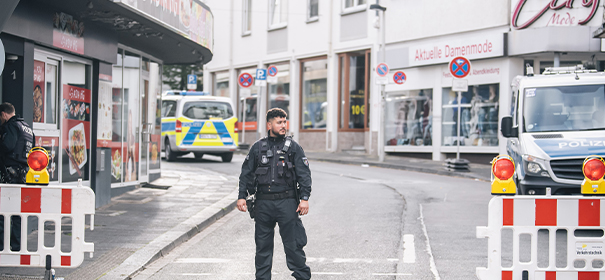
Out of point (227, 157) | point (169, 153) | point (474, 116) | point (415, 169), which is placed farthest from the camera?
point (474, 116)

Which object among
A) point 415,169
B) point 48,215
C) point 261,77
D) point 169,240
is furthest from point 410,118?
point 48,215

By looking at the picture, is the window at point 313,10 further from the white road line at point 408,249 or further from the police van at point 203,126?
the white road line at point 408,249

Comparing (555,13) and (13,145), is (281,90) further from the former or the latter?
(13,145)

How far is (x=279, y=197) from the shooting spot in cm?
605

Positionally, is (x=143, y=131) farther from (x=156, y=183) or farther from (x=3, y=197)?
(x=3, y=197)

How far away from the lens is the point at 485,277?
17.8 ft

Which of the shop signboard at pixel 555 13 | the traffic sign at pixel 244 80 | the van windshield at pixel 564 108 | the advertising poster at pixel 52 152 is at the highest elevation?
the shop signboard at pixel 555 13

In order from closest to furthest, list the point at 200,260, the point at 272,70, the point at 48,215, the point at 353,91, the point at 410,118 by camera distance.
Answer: the point at 48,215 < the point at 200,260 < the point at 410,118 < the point at 272,70 < the point at 353,91

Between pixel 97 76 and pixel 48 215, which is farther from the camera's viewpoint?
pixel 97 76

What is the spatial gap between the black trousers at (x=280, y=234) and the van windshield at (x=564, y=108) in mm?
6116

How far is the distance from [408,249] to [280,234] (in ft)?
8.15

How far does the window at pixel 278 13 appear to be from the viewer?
105 feet

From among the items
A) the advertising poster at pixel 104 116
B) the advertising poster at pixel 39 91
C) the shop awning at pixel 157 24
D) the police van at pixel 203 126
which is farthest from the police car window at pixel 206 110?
the advertising poster at pixel 39 91

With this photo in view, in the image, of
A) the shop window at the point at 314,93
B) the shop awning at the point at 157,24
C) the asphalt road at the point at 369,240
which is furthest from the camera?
the shop window at the point at 314,93
